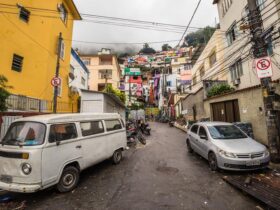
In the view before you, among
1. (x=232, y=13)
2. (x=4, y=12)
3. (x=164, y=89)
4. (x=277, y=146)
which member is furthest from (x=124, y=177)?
(x=164, y=89)

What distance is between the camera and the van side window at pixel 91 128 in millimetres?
5724

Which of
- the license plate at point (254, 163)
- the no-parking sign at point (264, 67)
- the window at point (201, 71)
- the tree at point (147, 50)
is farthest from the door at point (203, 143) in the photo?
the tree at point (147, 50)

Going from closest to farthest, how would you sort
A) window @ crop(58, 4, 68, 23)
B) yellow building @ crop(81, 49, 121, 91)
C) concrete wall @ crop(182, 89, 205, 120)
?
1. window @ crop(58, 4, 68, 23)
2. concrete wall @ crop(182, 89, 205, 120)
3. yellow building @ crop(81, 49, 121, 91)

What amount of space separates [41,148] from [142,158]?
5247 mm

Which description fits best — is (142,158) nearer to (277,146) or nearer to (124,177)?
(124,177)

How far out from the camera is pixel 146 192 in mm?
4668

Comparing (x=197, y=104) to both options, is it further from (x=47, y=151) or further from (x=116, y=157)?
(x=47, y=151)

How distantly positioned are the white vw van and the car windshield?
4.74m

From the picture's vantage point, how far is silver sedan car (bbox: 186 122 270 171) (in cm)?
546

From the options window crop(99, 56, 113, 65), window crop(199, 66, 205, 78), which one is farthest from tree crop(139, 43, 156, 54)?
window crop(199, 66, 205, 78)

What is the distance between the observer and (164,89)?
46.4 m

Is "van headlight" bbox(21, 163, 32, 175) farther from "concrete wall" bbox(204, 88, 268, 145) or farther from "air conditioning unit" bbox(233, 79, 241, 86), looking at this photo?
"air conditioning unit" bbox(233, 79, 241, 86)

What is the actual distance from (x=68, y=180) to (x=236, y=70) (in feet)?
48.1

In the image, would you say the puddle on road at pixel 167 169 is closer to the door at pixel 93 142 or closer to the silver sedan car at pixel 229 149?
the silver sedan car at pixel 229 149
